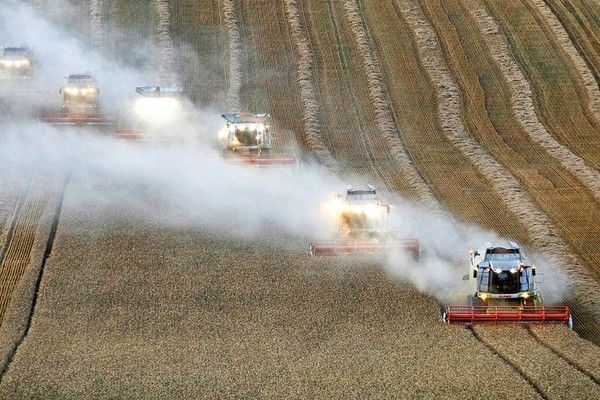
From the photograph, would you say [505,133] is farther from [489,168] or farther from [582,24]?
[582,24]

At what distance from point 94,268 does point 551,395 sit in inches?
588

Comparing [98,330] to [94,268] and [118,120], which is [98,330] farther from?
[118,120]

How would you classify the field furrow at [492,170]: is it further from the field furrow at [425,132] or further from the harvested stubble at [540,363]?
the harvested stubble at [540,363]

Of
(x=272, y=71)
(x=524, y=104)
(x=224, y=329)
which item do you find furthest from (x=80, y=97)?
(x=224, y=329)

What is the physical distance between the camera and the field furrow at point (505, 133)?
41.2 m

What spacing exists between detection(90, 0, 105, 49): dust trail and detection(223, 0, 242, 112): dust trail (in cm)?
700

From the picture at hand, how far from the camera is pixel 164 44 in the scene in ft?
211

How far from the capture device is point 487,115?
181 feet

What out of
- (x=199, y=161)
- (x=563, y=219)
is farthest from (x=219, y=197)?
(x=563, y=219)

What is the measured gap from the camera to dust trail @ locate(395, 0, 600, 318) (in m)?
35.5

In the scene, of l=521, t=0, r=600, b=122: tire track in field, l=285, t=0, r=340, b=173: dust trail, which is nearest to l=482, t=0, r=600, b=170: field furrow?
l=521, t=0, r=600, b=122: tire track in field

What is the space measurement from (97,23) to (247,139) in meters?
21.9

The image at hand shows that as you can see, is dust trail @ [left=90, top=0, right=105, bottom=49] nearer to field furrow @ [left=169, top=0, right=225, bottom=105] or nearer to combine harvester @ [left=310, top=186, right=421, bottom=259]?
field furrow @ [left=169, top=0, right=225, bottom=105]

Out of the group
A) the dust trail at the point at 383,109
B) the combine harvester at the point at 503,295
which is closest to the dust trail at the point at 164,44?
the dust trail at the point at 383,109
